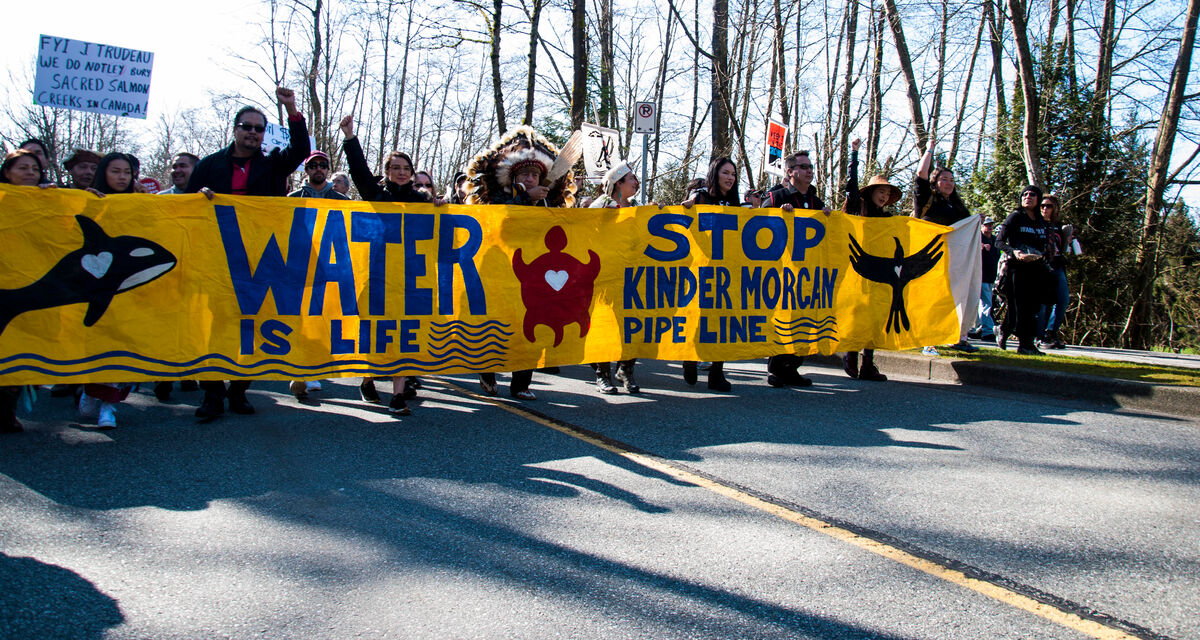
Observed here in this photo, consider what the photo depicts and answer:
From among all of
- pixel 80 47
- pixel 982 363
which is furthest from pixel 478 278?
pixel 80 47

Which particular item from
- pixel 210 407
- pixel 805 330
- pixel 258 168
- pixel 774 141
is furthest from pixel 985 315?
pixel 210 407

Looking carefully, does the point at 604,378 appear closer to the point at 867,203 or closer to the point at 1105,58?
the point at 867,203

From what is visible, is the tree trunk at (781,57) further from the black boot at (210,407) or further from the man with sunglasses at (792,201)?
the black boot at (210,407)

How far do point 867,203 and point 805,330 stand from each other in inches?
67.5

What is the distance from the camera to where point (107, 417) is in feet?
17.5

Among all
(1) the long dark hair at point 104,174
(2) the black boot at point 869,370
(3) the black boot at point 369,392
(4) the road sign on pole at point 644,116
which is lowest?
(3) the black boot at point 369,392

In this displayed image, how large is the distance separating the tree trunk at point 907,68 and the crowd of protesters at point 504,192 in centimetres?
634

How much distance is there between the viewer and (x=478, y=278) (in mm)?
6223

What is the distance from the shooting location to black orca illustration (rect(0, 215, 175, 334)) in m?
5.14

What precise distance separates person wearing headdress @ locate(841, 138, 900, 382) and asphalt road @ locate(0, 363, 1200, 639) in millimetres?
2161

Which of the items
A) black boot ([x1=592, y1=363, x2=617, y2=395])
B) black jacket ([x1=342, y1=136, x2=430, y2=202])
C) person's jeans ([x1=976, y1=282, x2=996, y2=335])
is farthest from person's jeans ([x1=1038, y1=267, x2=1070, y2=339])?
black jacket ([x1=342, y1=136, x2=430, y2=202])

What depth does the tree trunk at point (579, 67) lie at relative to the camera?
1780 centimetres

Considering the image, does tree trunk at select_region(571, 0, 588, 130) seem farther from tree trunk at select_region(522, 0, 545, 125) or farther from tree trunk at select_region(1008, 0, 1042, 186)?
tree trunk at select_region(1008, 0, 1042, 186)

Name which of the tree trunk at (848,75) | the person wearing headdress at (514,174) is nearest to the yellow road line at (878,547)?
the person wearing headdress at (514,174)
